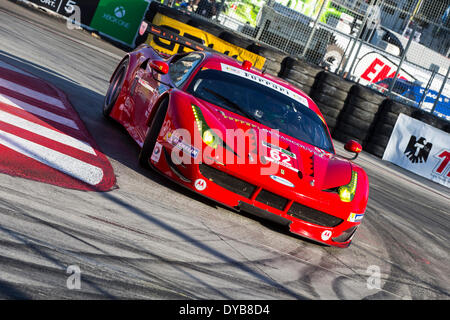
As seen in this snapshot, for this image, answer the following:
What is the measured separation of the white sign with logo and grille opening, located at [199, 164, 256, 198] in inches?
447

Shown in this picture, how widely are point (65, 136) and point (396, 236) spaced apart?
3.81m

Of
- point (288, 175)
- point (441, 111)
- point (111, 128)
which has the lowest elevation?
point (111, 128)

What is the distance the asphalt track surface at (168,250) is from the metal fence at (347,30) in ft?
35.3

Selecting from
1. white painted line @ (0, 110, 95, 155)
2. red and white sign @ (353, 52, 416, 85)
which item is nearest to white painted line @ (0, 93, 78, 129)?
white painted line @ (0, 110, 95, 155)

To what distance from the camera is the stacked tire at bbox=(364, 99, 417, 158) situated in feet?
53.0

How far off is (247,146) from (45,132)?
1918mm

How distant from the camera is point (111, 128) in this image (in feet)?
25.1

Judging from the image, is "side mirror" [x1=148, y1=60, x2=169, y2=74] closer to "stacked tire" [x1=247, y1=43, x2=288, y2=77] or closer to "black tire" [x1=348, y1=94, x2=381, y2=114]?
"black tire" [x1=348, y1=94, x2=381, y2=114]

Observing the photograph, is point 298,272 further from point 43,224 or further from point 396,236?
point 396,236

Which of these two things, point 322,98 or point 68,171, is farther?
point 322,98

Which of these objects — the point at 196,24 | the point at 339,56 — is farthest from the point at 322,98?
the point at 196,24

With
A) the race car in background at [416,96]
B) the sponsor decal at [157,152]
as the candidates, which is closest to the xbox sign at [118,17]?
the race car in background at [416,96]

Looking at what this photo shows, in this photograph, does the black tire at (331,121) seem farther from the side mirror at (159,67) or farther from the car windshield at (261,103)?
the side mirror at (159,67)

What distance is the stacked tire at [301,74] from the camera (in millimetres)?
16594
